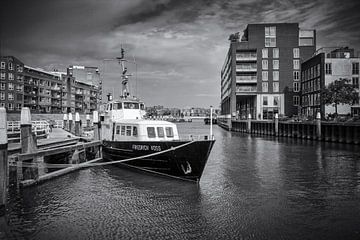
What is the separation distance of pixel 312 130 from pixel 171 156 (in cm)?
4058

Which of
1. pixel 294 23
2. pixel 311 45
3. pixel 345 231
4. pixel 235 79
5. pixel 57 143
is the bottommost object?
pixel 345 231

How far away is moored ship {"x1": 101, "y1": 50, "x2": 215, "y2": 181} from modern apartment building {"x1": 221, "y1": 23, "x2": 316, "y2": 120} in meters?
72.7

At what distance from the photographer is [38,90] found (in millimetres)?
98500

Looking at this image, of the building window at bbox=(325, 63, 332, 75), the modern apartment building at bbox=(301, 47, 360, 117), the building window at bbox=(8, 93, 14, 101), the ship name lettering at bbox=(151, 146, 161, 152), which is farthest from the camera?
the building window at bbox=(8, 93, 14, 101)

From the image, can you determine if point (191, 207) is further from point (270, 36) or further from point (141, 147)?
point (270, 36)

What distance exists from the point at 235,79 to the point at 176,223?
280 ft

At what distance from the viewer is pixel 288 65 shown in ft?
309

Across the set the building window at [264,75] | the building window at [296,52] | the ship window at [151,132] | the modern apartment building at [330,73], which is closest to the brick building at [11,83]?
the building window at [264,75]

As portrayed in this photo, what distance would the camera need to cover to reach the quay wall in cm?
4259

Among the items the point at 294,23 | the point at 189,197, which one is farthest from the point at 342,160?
the point at 294,23

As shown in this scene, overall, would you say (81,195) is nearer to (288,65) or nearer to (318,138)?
(318,138)

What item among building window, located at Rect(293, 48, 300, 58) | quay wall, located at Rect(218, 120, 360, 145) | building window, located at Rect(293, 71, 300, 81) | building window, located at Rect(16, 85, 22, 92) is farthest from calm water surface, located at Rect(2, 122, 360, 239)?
building window, located at Rect(293, 48, 300, 58)

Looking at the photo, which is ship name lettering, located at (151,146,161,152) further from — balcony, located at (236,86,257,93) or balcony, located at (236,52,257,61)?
balcony, located at (236,52,257,61)

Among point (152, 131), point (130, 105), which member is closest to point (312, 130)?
point (130, 105)
